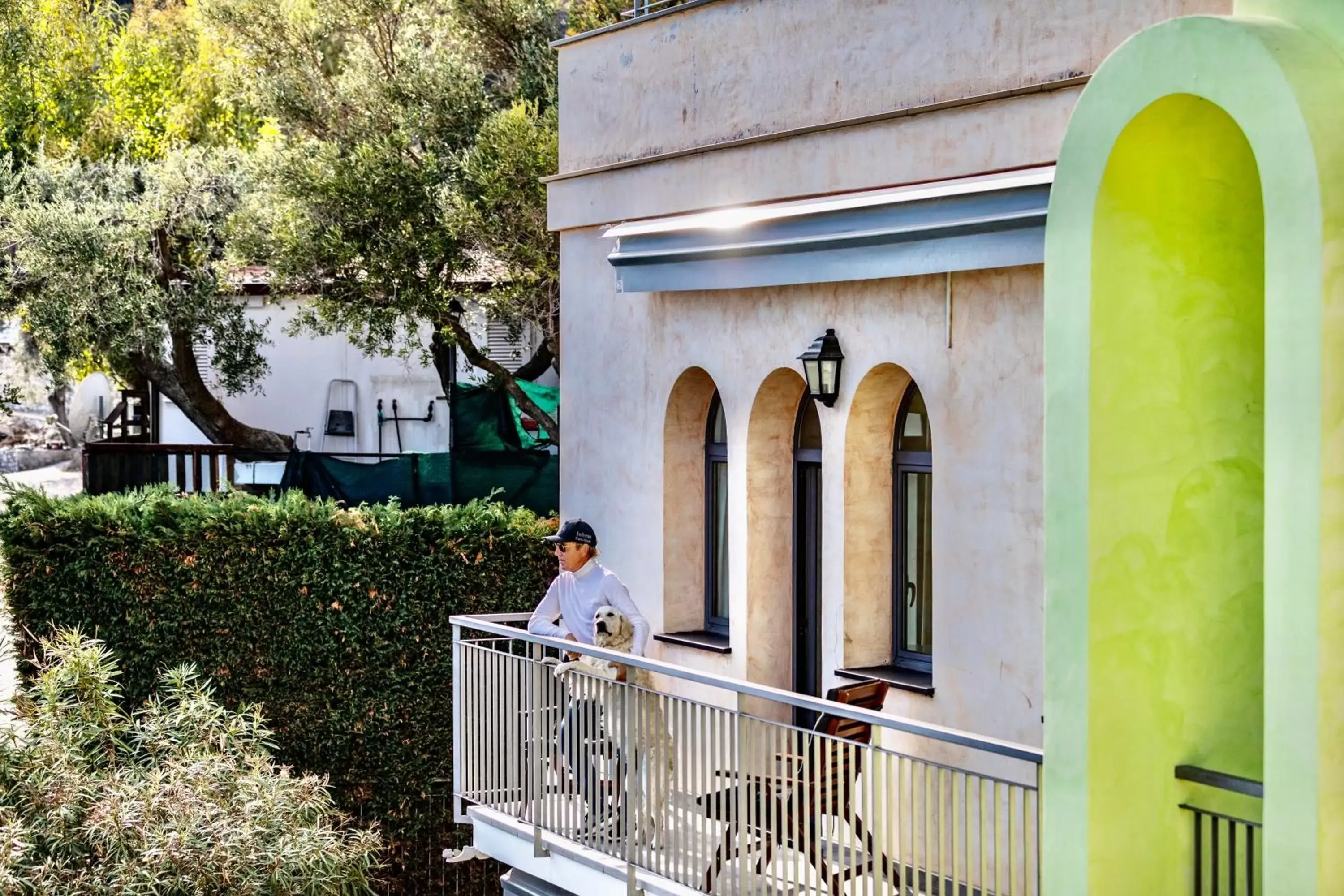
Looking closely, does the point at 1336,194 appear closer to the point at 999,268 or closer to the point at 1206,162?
the point at 1206,162

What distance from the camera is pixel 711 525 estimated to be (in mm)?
12102

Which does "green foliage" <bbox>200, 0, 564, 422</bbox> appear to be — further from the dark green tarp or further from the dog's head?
the dog's head

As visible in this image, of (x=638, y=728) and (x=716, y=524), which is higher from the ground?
(x=716, y=524)

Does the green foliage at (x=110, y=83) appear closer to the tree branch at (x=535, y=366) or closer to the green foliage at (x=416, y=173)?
the green foliage at (x=416, y=173)

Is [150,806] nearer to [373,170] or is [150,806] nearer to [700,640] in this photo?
[700,640]

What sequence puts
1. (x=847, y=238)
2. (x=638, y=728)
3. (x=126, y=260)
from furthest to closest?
(x=126, y=260)
(x=847, y=238)
(x=638, y=728)

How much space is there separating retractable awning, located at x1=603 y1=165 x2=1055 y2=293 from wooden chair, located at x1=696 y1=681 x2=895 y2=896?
2492 mm

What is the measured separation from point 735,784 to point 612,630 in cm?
168

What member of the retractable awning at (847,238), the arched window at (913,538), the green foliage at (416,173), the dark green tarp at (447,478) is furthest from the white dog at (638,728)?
the green foliage at (416,173)

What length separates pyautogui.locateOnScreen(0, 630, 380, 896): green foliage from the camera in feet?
36.4

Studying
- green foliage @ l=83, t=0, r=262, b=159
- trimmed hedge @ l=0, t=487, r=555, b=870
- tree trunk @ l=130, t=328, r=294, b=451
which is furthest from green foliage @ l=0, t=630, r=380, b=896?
green foliage @ l=83, t=0, r=262, b=159

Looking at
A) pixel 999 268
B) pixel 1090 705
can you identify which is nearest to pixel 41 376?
pixel 999 268

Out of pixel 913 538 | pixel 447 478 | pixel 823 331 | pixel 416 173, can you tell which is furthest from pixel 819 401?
pixel 416 173

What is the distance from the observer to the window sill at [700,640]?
37.7ft
